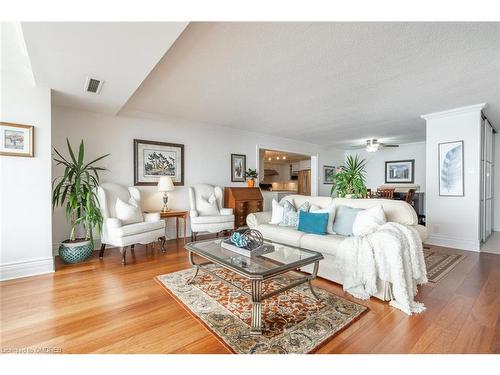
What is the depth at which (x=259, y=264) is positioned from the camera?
6.19ft

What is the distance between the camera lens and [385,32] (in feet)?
6.22

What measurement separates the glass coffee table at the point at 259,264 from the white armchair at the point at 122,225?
121 cm

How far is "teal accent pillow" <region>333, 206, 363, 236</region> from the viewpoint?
2.76 meters

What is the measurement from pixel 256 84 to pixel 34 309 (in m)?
3.19

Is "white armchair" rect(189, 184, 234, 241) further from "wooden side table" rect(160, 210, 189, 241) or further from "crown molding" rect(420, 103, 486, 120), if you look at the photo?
"crown molding" rect(420, 103, 486, 120)

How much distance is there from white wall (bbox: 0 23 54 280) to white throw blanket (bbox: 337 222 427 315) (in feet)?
11.2

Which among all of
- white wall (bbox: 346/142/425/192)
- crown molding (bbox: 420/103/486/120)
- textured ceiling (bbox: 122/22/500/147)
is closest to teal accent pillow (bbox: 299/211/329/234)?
textured ceiling (bbox: 122/22/500/147)

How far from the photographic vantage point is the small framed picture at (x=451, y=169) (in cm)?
393

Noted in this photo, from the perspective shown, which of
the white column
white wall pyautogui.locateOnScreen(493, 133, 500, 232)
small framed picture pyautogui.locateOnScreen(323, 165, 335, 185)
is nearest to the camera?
the white column

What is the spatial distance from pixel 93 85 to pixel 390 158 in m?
7.97

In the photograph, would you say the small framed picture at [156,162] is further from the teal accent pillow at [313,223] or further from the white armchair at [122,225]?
the teal accent pillow at [313,223]

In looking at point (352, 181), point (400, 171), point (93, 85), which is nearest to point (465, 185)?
point (352, 181)

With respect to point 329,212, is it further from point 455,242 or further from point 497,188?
point 497,188

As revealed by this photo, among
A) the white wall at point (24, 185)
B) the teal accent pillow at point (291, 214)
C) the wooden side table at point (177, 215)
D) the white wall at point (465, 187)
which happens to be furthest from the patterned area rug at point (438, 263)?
the white wall at point (24, 185)
